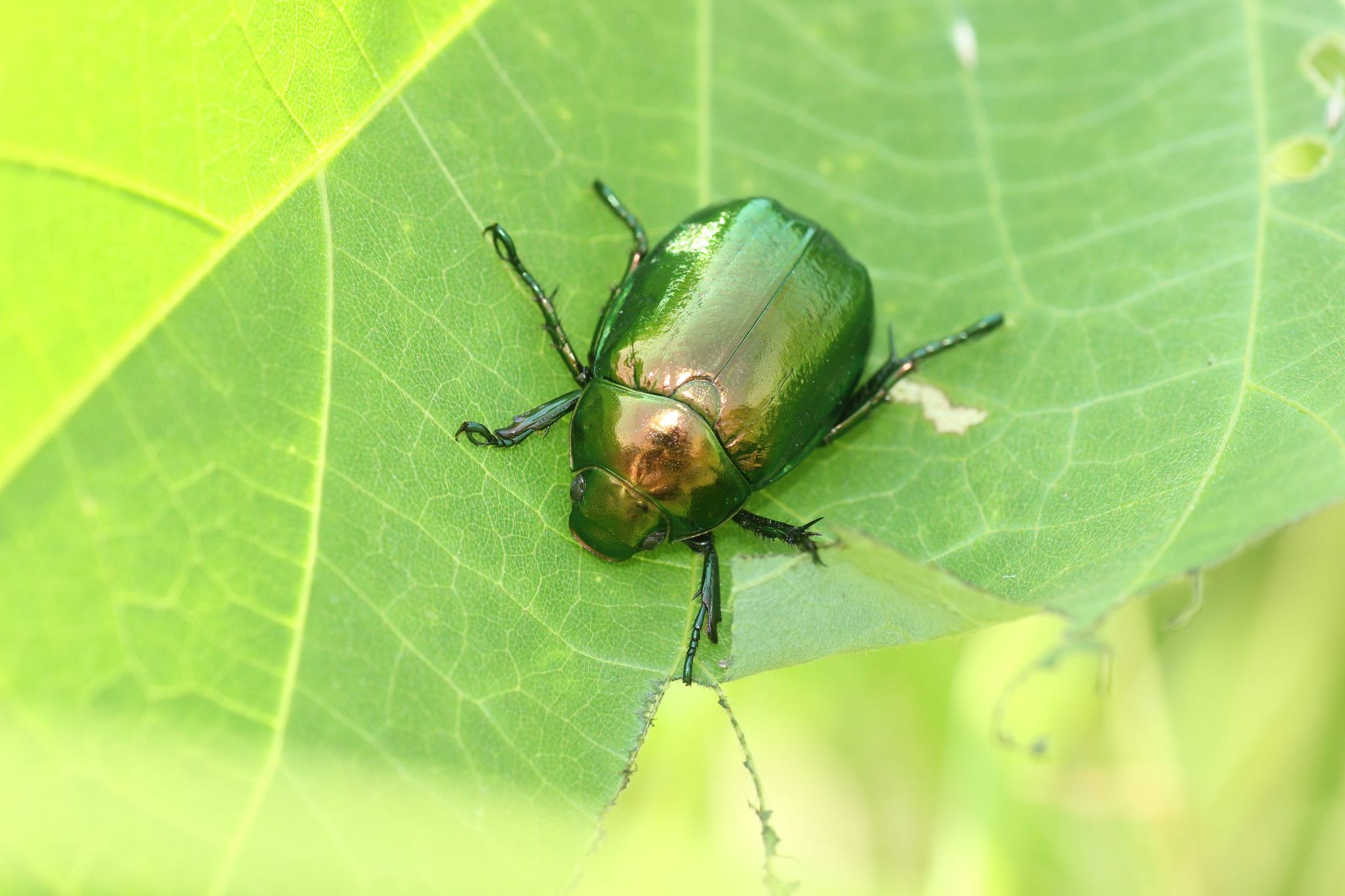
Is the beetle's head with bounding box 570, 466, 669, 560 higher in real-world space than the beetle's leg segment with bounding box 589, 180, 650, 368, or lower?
lower

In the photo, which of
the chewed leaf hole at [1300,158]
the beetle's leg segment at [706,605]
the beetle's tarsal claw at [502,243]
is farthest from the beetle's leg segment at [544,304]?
the chewed leaf hole at [1300,158]

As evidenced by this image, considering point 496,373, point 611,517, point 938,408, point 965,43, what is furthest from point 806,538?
point 965,43

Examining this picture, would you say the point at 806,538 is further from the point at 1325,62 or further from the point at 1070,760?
the point at 1325,62

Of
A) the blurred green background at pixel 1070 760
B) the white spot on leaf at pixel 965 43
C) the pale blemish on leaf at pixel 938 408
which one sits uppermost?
the white spot on leaf at pixel 965 43

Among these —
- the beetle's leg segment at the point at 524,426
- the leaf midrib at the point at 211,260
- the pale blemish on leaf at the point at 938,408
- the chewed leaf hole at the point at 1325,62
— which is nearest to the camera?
the leaf midrib at the point at 211,260

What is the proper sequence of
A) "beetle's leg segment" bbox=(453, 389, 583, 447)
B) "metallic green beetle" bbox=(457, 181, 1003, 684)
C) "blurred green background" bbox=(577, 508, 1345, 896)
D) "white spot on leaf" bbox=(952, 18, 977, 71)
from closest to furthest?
1. "beetle's leg segment" bbox=(453, 389, 583, 447)
2. "metallic green beetle" bbox=(457, 181, 1003, 684)
3. "white spot on leaf" bbox=(952, 18, 977, 71)
4. "blurred green background" bbox=(577, 508, 1345, 896)

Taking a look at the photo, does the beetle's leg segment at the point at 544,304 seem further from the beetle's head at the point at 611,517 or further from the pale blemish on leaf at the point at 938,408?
the pale blemish on leaf at the point at 938,408

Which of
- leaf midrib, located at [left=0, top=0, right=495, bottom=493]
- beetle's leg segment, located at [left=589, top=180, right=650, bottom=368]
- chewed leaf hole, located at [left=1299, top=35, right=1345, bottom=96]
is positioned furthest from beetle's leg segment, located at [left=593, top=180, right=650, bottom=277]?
chewed leaf hole, located at [left=1299, top=35, right=1345, bottom=96]

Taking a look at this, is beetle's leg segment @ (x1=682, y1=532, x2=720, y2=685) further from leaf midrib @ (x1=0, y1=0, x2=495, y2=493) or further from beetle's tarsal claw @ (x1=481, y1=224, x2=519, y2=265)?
leaf midrib @ (x1=0, y1=0, x2=495, y2=493)
